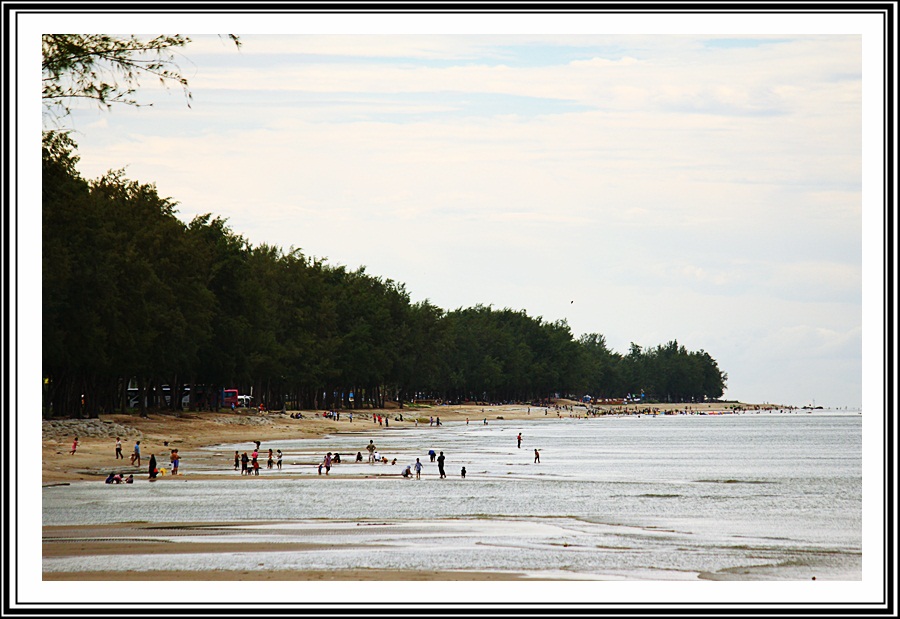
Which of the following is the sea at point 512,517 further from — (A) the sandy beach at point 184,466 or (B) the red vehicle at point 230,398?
(B) the red vehicle at point 230,398

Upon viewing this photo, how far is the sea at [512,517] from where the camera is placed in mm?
26156

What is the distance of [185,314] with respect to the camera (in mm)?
94375

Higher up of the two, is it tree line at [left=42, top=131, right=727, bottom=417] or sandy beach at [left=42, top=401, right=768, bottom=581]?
tree line at [left=42, top=131, right=727, bottom=417]

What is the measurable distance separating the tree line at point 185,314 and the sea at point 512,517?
38.2 feet

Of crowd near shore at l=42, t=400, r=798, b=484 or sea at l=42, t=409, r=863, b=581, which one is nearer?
sea at l=42, t=409, r=863, b=581

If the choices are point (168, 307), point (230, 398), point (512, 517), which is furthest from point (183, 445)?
point (230, 398)

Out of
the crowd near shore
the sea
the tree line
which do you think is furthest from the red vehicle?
the sea

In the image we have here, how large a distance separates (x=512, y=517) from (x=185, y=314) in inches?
2495

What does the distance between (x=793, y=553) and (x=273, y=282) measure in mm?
106655

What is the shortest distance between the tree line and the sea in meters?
11.6

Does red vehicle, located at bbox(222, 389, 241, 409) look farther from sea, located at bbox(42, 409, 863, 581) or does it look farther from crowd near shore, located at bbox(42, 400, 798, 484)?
sea, located at bbox(42, 409, 863, 581)

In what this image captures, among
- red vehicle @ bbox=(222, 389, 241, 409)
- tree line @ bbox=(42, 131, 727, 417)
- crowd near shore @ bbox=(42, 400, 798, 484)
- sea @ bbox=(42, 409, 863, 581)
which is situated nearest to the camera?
sea @ bbox=(42, 409, 863, 581)

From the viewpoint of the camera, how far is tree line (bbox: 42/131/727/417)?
68688mm

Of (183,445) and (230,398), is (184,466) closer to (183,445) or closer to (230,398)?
(183,445)
